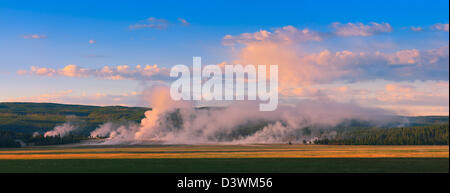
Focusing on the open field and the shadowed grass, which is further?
the open field

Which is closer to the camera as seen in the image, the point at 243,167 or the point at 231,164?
the point at 243,167

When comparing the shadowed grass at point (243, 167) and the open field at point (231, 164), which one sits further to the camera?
the open field at point (231, 164)

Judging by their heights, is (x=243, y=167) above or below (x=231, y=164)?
above
